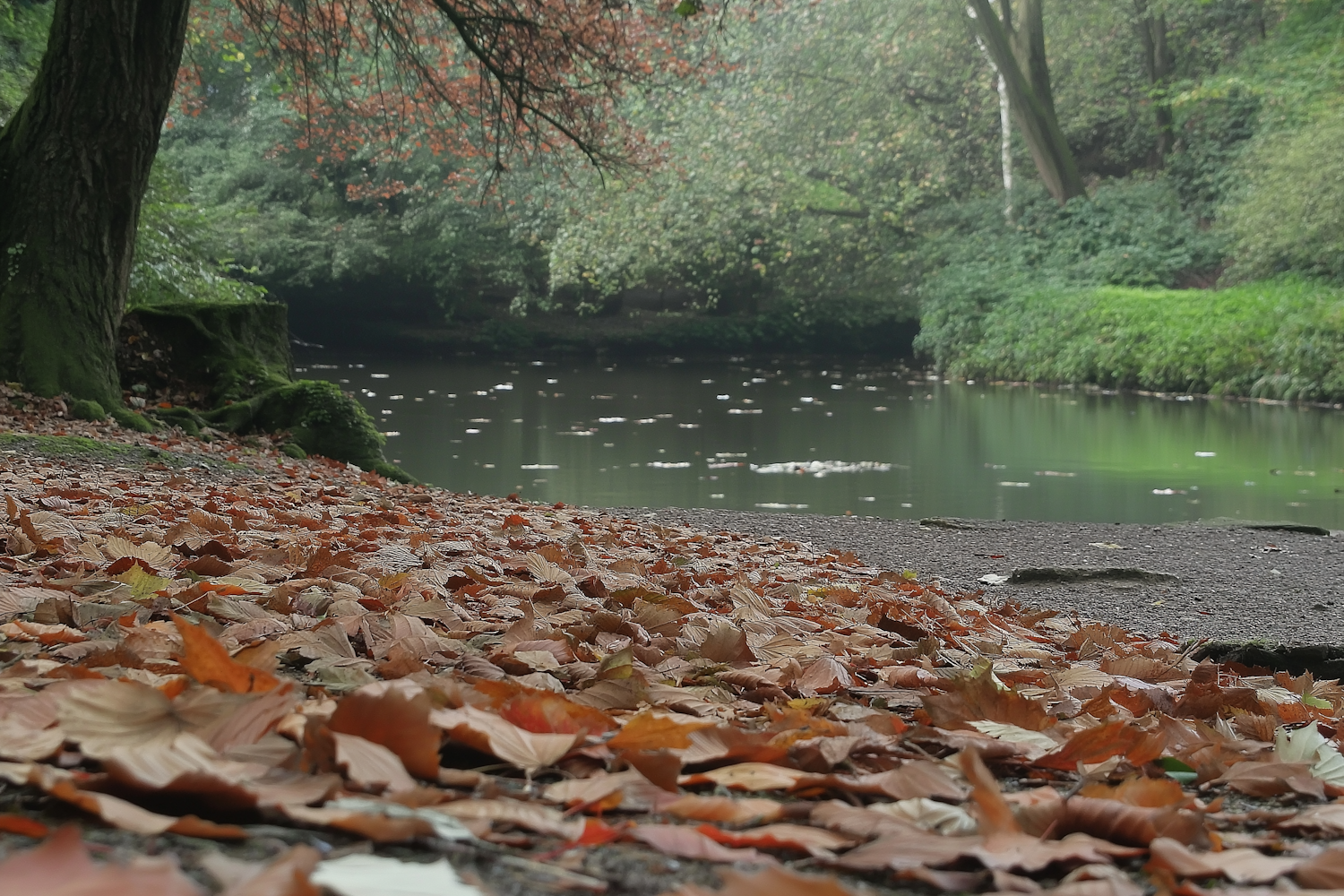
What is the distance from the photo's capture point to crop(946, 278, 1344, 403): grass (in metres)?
16.2

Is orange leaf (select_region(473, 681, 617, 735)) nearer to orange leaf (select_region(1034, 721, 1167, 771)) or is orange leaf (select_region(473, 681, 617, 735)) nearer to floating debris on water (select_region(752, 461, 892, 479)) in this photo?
orange leaf (select_region(1034, 721, 1167, 771))

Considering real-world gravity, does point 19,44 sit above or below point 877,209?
below

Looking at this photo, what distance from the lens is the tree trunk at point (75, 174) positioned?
6.13 meters

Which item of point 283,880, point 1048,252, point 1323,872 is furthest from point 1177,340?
point 283,880

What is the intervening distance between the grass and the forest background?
0.05 m

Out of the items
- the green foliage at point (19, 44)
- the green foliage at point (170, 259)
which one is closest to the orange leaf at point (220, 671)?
the green foliage at point (170, 259)

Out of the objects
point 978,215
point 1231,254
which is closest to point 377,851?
point 1231,254

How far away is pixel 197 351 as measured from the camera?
791 centimetres

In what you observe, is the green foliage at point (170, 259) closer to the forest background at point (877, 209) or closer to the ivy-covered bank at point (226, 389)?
the ivy-covered bank at point (226, 389)

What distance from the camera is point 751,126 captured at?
850 inches

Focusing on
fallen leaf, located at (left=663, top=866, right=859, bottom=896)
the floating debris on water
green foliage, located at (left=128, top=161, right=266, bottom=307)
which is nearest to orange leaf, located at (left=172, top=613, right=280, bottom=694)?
fallen leaf, located at (left=663, top=866, right=859, bottom=896)

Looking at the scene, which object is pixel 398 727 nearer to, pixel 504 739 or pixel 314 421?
pixel 504 739

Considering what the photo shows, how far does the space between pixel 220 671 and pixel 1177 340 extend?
1879 centimetres

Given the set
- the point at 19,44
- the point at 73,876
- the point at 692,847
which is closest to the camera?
the point at 73,876
